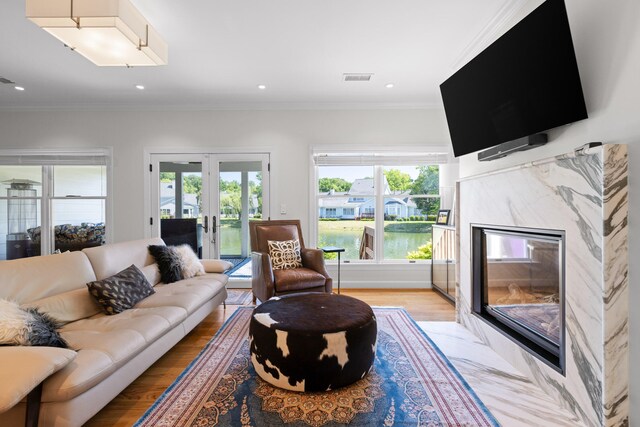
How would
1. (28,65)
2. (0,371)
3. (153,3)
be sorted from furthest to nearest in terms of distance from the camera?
(28,65)
(153,3)
(0,371)

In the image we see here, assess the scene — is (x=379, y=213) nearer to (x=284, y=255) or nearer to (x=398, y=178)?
(x=398, y=178)

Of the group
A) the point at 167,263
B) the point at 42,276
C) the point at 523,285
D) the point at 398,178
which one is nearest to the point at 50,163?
the point at 167,263

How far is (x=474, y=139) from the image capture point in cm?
242

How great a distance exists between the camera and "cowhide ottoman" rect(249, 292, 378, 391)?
1789 millimetres

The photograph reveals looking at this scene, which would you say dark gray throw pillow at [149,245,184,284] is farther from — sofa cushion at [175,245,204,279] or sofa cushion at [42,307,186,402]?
sofa cushion at [42,307,186,402]

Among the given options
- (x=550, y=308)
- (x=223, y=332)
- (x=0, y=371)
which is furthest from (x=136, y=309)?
(x=550, y=308)

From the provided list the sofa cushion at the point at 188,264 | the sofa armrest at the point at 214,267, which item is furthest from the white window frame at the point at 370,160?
the sofa cushion at the point at 188,264

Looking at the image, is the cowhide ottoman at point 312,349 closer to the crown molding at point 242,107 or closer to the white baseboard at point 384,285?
the white baseboard at point 384,285

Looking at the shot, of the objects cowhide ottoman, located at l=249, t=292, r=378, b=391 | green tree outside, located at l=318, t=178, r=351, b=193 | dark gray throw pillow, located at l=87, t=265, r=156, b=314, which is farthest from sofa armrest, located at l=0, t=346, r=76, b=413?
green tree outside, located at l=318, t=178, r=351, b=193

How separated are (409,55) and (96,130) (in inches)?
174

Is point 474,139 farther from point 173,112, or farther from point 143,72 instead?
point 173,112

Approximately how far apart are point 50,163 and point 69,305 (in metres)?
3.55

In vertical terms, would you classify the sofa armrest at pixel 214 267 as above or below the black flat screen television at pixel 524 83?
below

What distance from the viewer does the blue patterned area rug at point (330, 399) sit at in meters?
1.62
